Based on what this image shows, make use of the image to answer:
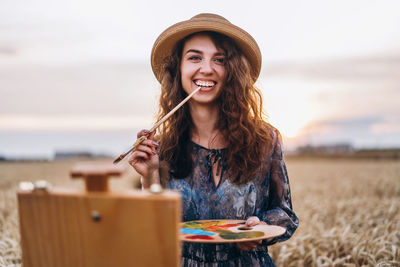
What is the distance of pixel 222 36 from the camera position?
8.67 feet

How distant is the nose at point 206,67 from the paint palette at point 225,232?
979 millimetres

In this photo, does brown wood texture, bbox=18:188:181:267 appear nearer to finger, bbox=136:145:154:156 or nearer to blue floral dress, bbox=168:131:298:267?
finger, bbox=136:145:154:156

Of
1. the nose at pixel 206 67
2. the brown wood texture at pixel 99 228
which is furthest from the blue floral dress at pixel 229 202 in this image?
the brown wood texture at pixel 99 228

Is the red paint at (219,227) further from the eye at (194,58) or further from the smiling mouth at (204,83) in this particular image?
the eye at (194,58)

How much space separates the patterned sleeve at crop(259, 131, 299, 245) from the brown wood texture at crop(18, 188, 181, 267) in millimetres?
1301

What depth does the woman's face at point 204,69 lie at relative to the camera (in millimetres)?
2479

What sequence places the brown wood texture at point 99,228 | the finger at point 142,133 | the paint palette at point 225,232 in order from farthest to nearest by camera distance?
the finger at point 142,133
the paint palette at point 225,232
the brown wood texture at point 99,228

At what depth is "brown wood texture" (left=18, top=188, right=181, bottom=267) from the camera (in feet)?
4.11

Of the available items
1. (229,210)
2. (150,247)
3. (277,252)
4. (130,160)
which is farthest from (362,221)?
(150,247)

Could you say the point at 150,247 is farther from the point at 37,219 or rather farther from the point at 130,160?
the point at 130,160

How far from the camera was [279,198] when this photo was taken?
255 cm

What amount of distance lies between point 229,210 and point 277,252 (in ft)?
7.04

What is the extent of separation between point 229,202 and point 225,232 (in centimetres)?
71

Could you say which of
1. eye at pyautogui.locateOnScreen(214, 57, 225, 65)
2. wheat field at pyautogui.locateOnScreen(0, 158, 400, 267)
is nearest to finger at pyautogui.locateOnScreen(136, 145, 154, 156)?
wheat field at pyautogui.locateOnScreen(0, 158, 400, 267)
